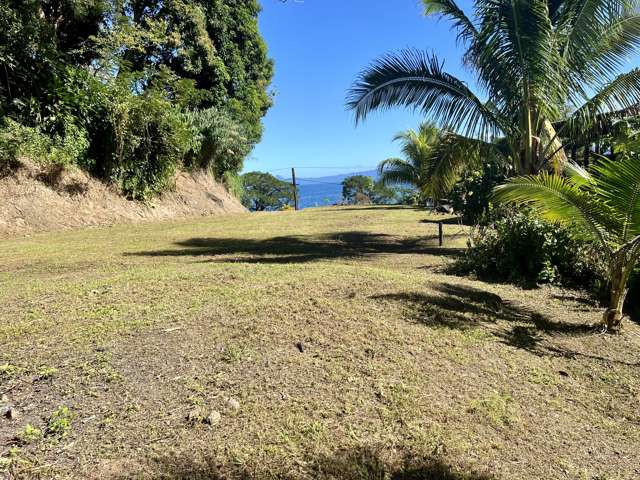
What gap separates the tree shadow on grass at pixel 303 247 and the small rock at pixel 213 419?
3.72m

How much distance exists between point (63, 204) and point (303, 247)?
6211mm

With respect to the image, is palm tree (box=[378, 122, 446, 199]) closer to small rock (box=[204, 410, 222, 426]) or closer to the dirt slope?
the dirt slope

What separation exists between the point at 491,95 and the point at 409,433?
6540mm

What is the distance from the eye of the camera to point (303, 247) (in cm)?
779

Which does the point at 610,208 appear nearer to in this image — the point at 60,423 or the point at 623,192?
the point at 623,192

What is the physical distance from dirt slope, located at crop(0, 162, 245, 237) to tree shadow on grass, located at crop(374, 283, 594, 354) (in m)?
8.29

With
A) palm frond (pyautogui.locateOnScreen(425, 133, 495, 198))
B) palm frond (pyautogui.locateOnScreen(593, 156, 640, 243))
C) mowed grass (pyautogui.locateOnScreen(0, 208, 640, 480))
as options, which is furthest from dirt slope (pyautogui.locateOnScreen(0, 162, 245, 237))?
palm frond (pyautogui.locateOnScreen(593, 156, 640, 243))

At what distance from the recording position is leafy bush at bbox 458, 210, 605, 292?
18.5 feet

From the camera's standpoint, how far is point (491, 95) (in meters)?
7.02

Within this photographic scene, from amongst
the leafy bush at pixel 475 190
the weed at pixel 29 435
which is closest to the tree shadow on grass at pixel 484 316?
the weed at pixel 29 435

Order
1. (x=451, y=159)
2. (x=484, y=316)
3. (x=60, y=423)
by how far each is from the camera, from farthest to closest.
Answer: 1. (x=451, y=159)
2. (x=484, y=316)
3. (x=60, y=423)

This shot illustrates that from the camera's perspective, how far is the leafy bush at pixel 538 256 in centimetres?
563

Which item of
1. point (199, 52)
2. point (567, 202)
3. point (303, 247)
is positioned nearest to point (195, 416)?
point (567, 202)

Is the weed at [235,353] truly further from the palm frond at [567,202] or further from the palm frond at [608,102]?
the palm frond at [608,102]
